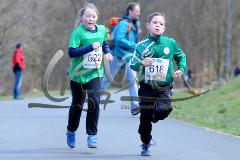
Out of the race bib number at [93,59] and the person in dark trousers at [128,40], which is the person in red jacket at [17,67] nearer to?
Result: the person in dark trousers at [128,40]

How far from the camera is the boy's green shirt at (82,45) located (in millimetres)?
9792

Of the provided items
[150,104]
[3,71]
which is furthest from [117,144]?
[3,71]

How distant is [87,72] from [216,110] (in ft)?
27.9

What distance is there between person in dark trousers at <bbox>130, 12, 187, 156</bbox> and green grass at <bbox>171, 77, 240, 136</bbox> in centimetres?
345

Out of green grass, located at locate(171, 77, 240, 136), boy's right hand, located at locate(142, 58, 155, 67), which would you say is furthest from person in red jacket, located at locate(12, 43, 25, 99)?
boy's right hand, located at locate(142, 58, 155, 67)

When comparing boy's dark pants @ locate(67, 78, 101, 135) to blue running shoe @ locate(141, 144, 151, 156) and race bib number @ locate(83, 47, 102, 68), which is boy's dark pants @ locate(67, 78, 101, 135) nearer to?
race bib number @ locate(83, 47, 102, 68)

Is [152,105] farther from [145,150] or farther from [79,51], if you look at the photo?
[79,51]

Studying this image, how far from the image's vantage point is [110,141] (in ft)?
35.9

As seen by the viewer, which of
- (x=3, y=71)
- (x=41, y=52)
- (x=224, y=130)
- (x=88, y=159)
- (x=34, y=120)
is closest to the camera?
(x=88, y=159)

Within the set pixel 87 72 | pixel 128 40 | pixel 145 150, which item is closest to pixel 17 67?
pixel 128 40

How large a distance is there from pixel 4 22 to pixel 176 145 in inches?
1181

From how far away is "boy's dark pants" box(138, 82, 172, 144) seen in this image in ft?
29.8

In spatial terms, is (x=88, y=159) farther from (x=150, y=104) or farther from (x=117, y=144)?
(x=117, y=144)

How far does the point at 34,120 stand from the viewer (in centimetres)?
1435
